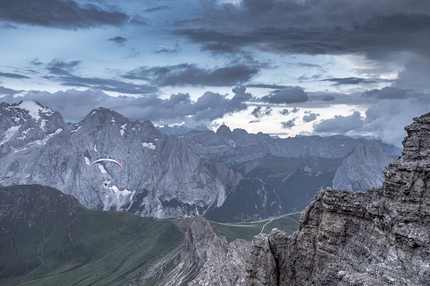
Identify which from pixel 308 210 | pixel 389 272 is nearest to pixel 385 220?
pixel 389 272

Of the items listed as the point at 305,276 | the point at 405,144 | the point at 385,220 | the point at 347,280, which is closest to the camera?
the point at 347,280

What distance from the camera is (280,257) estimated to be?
6675 centimetres

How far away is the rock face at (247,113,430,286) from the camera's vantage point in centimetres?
4847

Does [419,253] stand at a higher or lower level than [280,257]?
higher

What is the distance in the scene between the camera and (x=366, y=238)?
56719 mm

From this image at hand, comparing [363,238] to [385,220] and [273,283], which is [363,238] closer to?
[385,220]

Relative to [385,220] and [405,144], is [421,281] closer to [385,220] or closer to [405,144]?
[385,220]

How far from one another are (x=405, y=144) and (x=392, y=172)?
4.97m

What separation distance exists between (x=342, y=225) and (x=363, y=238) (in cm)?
347

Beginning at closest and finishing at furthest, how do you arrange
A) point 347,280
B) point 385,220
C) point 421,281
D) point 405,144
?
point 421,281, point 347,280, point 385,220, point 405,144

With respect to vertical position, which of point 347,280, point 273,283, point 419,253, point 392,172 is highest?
point 392,172

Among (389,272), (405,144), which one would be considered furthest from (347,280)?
(405,144)

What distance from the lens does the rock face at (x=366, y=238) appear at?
159 feet

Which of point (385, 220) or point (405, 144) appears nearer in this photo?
point (385, 220)
